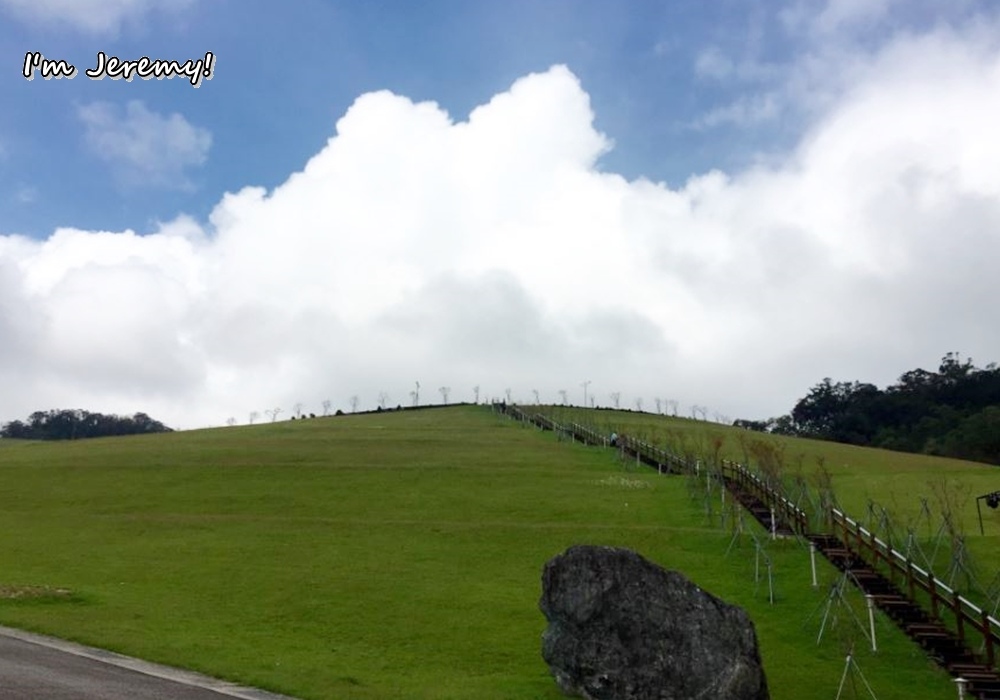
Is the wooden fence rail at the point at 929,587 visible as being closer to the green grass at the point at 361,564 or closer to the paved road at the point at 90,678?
the green grass at the point at 361,564

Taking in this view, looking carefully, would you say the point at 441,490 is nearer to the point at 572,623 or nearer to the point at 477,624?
the point at 477,624

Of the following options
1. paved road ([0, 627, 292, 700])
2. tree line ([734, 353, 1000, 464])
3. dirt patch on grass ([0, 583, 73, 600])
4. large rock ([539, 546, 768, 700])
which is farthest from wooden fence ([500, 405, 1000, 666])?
tree line ([734, 353, 1000, 464])

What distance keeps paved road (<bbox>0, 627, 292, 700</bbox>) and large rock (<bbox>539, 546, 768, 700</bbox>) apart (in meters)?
6.51

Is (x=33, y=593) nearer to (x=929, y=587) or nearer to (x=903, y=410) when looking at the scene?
(x=929, y=587)

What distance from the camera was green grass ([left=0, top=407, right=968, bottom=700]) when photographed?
76.5ft

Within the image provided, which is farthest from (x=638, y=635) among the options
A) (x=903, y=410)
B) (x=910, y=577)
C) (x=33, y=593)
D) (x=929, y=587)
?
(x=903, y=410)

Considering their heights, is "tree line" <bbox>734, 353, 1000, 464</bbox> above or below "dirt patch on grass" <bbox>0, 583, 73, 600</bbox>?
above

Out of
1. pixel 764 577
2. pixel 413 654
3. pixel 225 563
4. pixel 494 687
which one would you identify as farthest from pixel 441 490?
pixel 494 687

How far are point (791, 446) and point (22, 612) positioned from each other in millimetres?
79064

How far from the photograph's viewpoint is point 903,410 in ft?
535

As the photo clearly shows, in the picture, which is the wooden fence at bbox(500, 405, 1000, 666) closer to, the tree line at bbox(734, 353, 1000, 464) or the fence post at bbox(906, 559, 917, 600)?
the fence post at bbox(906, 559, 917, 600)

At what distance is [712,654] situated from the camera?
790 inches

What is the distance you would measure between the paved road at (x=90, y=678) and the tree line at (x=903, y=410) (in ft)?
373

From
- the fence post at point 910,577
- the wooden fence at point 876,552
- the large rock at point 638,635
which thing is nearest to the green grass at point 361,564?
the large rock at point 638,635
